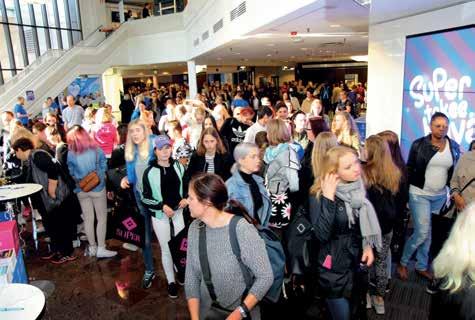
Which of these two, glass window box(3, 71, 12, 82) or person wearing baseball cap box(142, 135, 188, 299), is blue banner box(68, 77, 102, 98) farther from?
person wearing baseball cap box(142, 135, 188, 299)

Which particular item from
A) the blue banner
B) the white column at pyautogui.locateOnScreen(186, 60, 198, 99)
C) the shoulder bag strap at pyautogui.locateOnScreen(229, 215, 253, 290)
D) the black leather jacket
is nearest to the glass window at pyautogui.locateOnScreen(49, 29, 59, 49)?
the blue banner

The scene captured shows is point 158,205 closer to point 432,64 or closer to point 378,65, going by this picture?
point 432,64

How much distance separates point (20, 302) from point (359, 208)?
81.4 inches

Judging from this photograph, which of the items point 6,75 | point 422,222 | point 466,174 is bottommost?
point 422,222

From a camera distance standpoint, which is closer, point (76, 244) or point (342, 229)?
point (342, 229)

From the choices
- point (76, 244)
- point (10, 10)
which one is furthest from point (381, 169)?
point (10, 10)

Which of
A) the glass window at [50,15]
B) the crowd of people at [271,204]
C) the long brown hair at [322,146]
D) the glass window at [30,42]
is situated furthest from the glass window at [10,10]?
the long brown hair at [322,146]

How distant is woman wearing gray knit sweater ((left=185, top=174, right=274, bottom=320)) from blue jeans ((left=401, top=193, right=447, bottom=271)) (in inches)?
86.4

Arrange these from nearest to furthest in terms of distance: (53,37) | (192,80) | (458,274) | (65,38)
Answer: (458,274)
(192,80)
(53,37)
(65,38)

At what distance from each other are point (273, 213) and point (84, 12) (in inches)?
755

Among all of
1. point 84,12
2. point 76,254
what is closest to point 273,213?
point 76,254

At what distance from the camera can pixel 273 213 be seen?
3090mm

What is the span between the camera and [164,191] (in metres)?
3.15

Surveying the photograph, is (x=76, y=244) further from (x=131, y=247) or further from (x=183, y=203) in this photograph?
(x=183, y=203)
